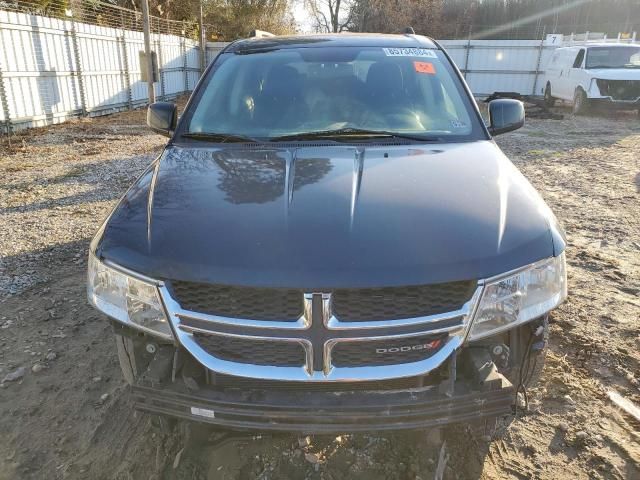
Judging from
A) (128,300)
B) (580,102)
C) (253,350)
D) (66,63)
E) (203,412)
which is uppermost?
(66,63)

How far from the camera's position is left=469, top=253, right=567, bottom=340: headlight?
5.68 feet

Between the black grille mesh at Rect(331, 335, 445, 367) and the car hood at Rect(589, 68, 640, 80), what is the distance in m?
14.9

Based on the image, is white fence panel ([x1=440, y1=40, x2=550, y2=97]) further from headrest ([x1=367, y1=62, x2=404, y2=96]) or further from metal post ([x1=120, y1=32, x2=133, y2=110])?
headrest ([x1=367, y1=62, x2=404, y2=96])

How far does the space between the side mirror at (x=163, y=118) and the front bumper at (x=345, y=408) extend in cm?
193

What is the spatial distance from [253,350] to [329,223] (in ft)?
1.71

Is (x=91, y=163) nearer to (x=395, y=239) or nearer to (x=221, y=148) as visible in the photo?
(x=221, y=148)

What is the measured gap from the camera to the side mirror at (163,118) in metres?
3.18

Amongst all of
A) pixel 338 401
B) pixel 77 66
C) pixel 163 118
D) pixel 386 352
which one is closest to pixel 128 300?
pixel 338 401

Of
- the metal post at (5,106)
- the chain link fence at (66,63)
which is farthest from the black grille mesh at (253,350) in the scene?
the chain link fence at (66,63)

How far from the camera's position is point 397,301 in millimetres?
1681

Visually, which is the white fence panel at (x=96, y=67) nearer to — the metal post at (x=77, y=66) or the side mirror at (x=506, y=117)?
the metal post at (x=77, y=66)

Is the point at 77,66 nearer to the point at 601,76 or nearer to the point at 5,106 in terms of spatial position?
the point at 5,106

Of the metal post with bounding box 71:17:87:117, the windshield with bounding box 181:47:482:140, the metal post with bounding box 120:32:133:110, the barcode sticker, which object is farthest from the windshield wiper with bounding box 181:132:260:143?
the metal post with bounding box 120:32:133:110

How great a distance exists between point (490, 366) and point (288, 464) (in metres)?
1.00
